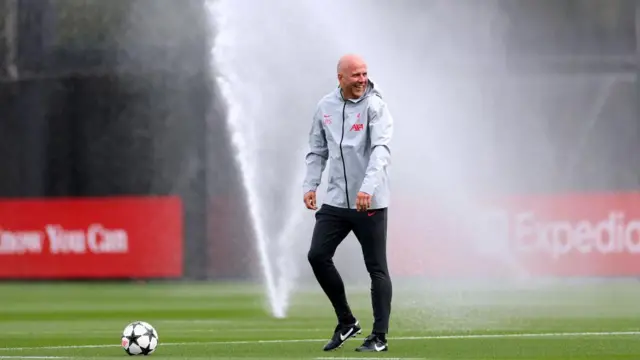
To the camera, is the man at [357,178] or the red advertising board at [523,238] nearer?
the man at [357,178]

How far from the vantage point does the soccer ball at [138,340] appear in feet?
34.5

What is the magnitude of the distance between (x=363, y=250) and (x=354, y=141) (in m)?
0.75

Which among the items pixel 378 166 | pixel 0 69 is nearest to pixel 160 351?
pixel 378 166

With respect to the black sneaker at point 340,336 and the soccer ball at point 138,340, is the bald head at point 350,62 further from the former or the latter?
the soccer ball at point 138,340

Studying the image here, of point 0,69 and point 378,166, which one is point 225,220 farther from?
point 378,166

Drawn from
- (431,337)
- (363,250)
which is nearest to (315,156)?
(363,250)

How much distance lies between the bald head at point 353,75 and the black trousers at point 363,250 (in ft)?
2.69

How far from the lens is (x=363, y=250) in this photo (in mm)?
10609

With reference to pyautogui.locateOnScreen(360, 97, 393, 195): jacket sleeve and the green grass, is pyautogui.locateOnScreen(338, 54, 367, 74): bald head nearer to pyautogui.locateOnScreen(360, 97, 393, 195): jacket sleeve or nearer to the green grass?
pyautogui.locateOnScreen(360, 97, 393, 195): jacket sleeve

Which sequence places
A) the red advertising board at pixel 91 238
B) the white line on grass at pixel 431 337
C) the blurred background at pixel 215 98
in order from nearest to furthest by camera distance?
the white line on grass at pixel 431 337 → the red advertising board at pixel 91 238 → the blurred background at pixel 215 98

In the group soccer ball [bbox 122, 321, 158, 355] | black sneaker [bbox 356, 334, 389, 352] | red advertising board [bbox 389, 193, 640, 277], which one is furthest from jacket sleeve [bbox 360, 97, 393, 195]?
red advertising board [bbox 389, 193, 640, 277]

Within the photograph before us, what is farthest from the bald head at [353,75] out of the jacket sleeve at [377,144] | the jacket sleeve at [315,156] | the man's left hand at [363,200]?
the man's left hand at [363,200]

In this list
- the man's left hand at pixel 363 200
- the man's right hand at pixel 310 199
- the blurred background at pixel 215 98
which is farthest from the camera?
the blurred background at pixel 215 98

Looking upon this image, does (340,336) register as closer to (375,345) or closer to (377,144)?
(375,345)
